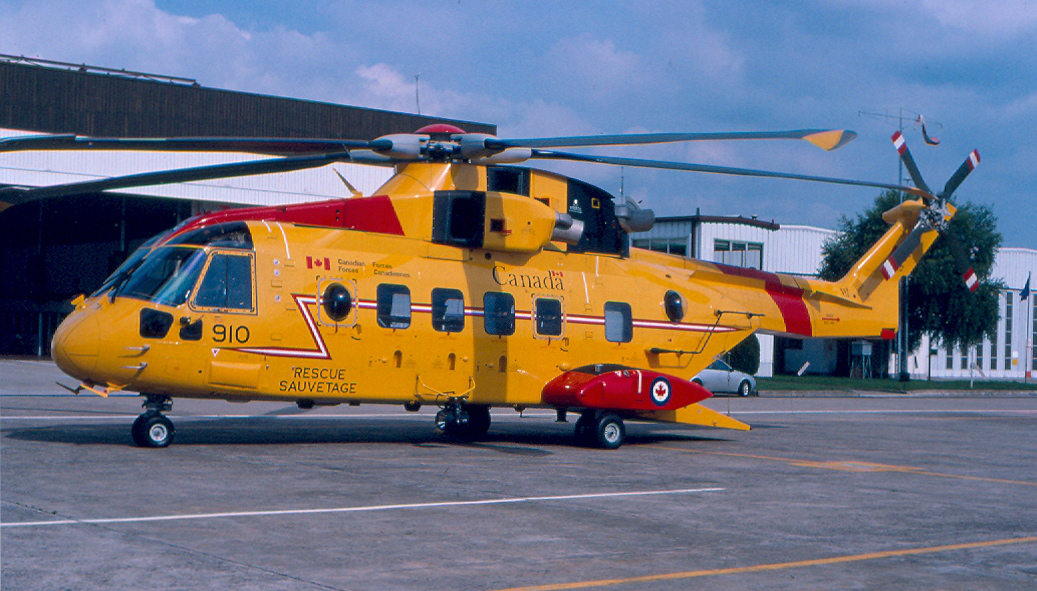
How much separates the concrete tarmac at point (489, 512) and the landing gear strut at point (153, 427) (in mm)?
219

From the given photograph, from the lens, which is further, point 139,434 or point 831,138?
point 139,434

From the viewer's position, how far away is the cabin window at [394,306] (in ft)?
49.5

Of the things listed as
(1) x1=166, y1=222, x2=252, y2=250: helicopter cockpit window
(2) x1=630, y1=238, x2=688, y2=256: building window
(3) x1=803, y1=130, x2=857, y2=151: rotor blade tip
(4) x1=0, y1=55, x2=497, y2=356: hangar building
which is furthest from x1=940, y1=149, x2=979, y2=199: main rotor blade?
(2) x1=630, y1=238, x2=688, y2=256: building window

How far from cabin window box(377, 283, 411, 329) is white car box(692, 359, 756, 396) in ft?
72.9

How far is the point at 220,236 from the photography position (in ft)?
46.4

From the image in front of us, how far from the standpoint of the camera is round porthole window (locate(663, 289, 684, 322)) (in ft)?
60.3

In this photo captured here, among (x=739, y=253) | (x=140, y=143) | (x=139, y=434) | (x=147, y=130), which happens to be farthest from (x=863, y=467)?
(x=739, y=253)

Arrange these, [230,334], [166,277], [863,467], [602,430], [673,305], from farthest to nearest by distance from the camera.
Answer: [673,305]
[602,430]
[863,467]
[230,334]
[166,277]

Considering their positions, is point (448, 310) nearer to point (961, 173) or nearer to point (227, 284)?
point (227, 284)

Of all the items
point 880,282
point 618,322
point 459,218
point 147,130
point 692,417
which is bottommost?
point 692,417

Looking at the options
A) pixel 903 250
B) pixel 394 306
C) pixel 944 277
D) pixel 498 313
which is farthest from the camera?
pixel 944 277

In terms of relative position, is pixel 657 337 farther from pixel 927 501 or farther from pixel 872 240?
pixel 872 240

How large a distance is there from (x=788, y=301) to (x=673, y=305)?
3.14 meters

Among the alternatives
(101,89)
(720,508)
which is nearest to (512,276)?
(720,508)
